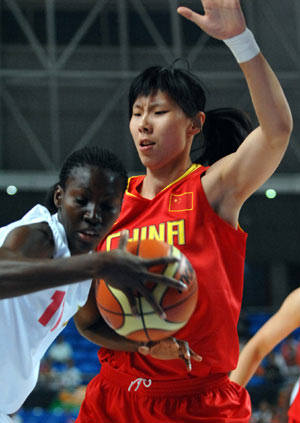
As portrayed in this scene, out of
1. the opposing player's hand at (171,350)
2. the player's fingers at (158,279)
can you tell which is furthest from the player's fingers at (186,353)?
the player's fingers at (158,279)

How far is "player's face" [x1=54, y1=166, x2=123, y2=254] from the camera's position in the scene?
2.75m

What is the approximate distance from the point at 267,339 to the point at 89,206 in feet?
5.62

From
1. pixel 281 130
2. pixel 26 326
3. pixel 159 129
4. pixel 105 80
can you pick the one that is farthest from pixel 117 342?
pixel 105 80

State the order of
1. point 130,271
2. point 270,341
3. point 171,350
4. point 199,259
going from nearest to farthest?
point 130,271 < point 171,350 < point 199,259 < point 270,341

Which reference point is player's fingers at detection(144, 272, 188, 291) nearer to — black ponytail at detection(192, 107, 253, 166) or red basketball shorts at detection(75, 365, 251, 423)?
red basketball shorts at detection(75, 365, 251, 423)

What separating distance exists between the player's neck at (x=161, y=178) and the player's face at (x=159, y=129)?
0.20 feet

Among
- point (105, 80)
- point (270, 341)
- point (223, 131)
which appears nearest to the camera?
point (223, 131)

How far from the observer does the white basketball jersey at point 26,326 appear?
9.07 feet

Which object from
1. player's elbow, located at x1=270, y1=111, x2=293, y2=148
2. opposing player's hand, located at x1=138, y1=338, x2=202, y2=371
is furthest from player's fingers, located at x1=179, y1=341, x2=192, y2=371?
player's elbow, located at x1=270, y1=111, x2=293, y2=148

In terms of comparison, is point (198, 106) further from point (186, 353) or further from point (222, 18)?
point (186, 353)

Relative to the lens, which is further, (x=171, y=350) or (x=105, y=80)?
(x=105, y=80)

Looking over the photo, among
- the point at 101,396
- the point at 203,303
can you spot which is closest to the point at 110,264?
the point at 203,303

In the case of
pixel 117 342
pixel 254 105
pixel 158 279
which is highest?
pixel 254 105

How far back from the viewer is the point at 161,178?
344 cm
